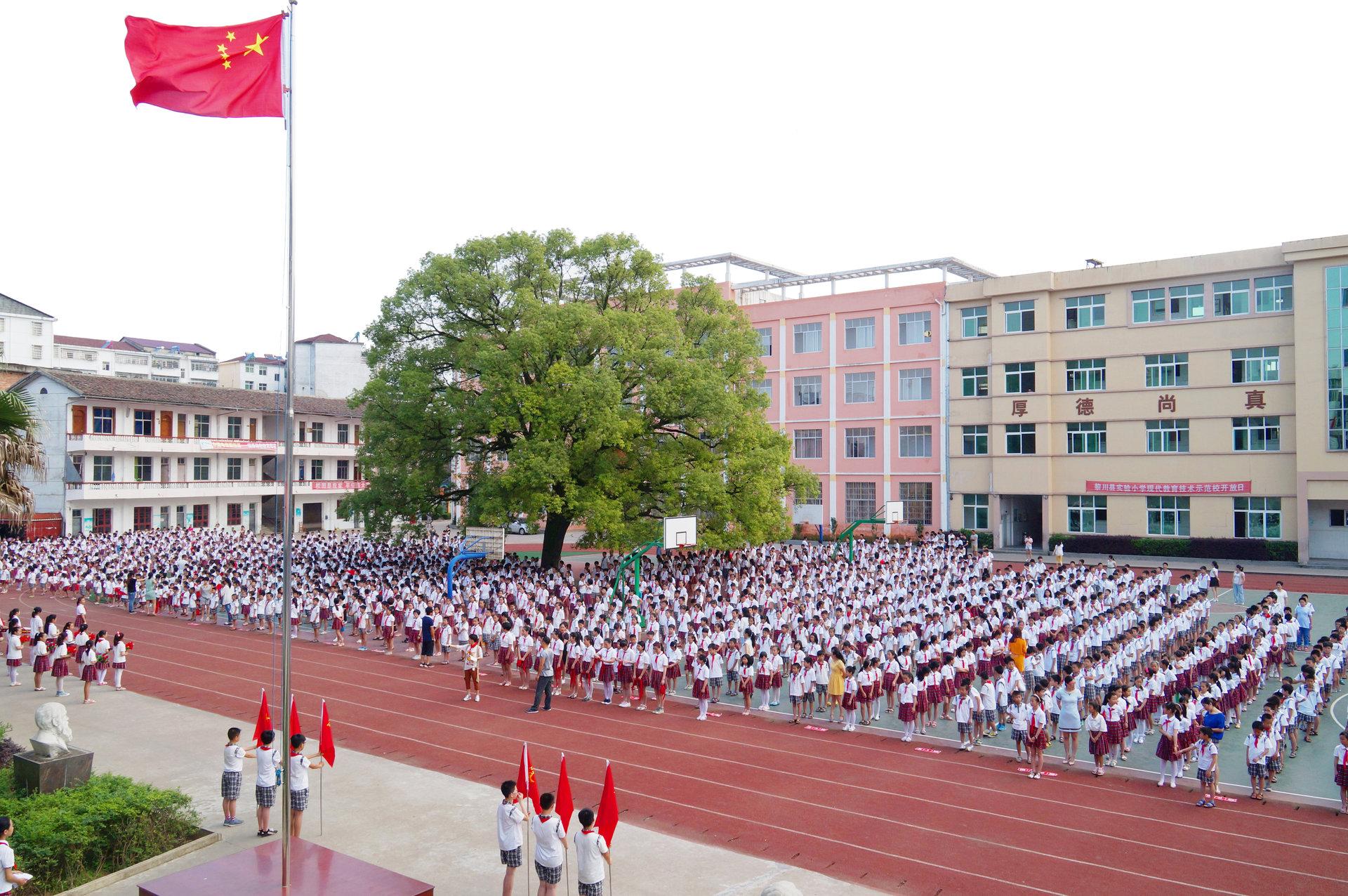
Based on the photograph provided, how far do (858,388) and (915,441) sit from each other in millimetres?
3419

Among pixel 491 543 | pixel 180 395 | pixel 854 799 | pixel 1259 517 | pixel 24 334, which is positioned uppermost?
pixel 24 334

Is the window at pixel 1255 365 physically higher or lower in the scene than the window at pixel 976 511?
higher

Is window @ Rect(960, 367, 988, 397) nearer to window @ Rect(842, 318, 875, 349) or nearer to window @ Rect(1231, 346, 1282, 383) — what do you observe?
window @ Rect(842, 318, 875, 349)

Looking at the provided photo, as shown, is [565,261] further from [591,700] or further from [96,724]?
[96,724]

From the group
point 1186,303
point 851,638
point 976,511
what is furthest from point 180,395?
point 1186,303

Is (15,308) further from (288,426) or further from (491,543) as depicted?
(288,426)

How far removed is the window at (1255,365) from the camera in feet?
105

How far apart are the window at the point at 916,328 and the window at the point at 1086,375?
5766 millimetres

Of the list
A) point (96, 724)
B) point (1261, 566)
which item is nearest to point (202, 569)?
point (96, 724)

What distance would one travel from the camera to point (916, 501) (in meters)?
39.3

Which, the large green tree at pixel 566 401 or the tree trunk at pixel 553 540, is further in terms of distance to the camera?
the tree trunk at pixel 553 540

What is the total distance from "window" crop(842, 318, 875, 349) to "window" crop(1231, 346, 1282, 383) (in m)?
13.5

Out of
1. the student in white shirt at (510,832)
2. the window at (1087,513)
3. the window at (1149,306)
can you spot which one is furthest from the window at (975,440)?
the student in white shirt at (510,832)

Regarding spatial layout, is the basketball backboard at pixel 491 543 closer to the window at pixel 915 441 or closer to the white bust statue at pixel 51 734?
the window at pixel 915 441
